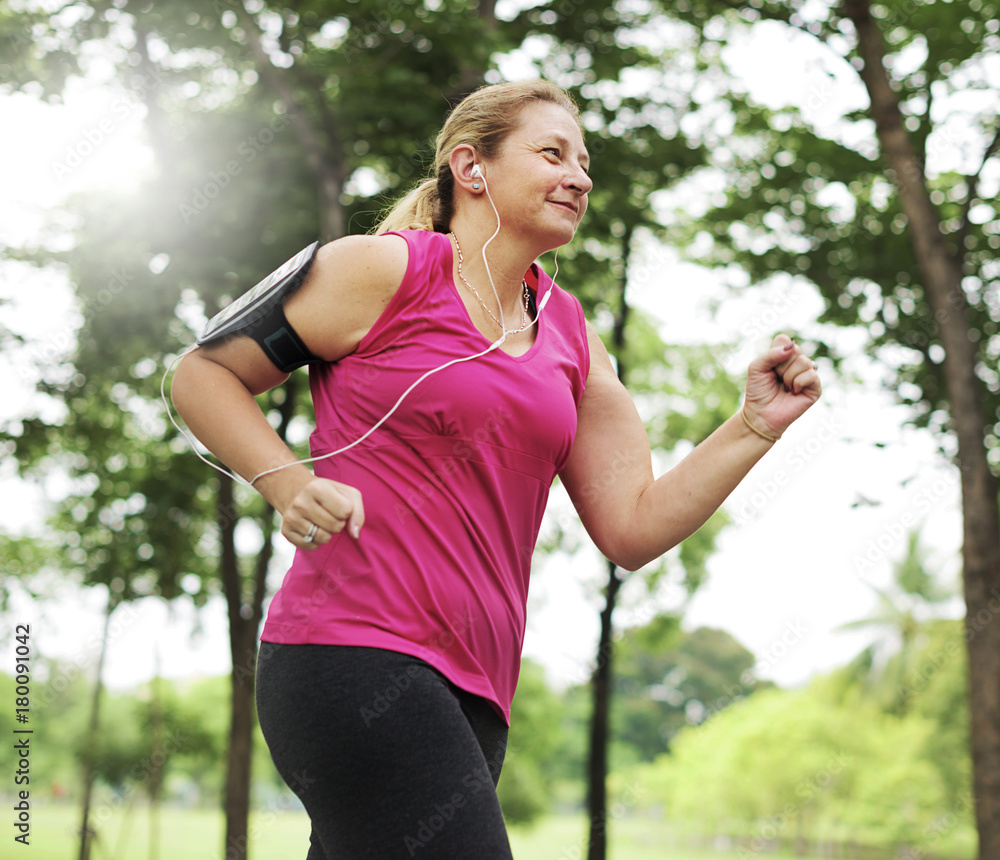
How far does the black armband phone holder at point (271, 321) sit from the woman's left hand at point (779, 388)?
2.79 feet

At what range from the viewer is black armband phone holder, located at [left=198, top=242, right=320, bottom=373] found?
166 cm

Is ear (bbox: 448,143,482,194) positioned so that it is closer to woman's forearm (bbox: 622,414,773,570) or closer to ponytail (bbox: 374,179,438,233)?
ponytail (bbox: 374,179,438,233)

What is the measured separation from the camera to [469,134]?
2025mm

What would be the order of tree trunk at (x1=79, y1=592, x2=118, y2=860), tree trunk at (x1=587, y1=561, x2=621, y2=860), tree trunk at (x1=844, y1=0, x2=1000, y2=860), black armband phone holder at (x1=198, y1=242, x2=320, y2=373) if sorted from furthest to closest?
tree trunk at (x1=79, y1=592, x2=118, y2=860) → tree trunk at (x1=587, y1=561, x2=621, y2=860) → tree trunk at (x1=844, y1=0, x2=1000, y2=860) → black armband phone holder at (x1=198, y1=242, x2=320, y2=373)

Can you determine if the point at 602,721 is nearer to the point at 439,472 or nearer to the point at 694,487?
the point at 694,487

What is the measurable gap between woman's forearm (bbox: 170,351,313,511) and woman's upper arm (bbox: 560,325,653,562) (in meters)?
0.65

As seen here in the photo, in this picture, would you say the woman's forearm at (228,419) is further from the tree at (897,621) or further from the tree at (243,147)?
the tree at (897,621)

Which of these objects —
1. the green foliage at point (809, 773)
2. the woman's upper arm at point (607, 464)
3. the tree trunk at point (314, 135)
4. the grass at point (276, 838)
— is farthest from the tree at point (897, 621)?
the woman's upper arm at point (607, 464)

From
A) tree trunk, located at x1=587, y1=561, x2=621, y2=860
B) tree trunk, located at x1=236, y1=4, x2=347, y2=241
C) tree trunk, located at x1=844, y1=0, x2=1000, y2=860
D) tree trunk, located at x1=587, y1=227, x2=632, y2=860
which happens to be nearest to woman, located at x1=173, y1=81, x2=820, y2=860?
tree trunk, located at x1=236, y1=4, x2=347, y2=241

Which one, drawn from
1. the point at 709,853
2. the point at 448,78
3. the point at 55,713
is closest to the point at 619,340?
the point at 448,78

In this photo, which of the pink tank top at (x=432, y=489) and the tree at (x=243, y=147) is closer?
the pink tank top at (x=432, y=489)

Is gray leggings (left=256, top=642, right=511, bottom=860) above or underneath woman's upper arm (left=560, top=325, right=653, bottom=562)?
underneath

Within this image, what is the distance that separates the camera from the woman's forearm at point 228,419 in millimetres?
1625

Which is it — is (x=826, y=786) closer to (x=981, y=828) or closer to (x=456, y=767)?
(x=981, y=828)
